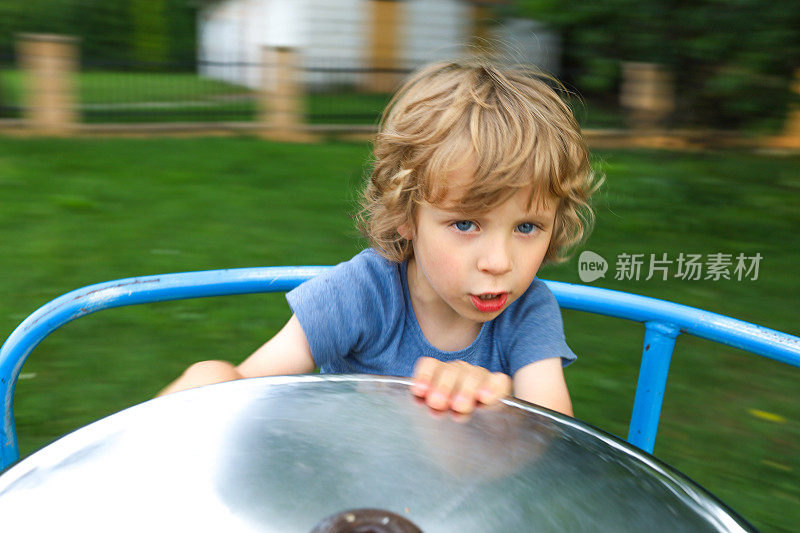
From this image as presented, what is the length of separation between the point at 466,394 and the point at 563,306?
22.0 inches

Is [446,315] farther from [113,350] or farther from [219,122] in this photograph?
[219,122]

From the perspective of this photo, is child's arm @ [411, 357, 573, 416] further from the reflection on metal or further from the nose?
the nose

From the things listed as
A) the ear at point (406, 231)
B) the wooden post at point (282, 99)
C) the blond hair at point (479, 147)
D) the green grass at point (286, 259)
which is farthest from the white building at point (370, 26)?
the ear at point (406, 231)

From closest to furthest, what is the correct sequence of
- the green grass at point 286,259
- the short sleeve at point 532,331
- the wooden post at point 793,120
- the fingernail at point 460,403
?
the fingernail at point 460,403, the short sleeve at point 532,331, the green grass at point 286,259, the wooden post at point 793,120

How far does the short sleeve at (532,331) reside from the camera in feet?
4.72

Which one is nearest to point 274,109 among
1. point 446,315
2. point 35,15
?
point 446,315

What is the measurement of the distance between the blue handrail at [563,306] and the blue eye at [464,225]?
30cm

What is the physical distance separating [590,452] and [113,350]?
2.51 meters

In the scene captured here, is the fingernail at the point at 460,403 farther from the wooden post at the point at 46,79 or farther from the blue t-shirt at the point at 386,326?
the wooden post at the point at 46,79

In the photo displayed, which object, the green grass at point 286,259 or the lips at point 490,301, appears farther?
the green grass at point 286,259

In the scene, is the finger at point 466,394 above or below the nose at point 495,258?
below

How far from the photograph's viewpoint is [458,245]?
1254 mm

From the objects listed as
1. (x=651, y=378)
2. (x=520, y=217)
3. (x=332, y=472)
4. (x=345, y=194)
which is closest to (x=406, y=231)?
(x=520, y=217)

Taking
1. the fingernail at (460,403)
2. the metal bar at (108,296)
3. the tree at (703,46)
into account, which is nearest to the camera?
the fingernail at (460,403)
